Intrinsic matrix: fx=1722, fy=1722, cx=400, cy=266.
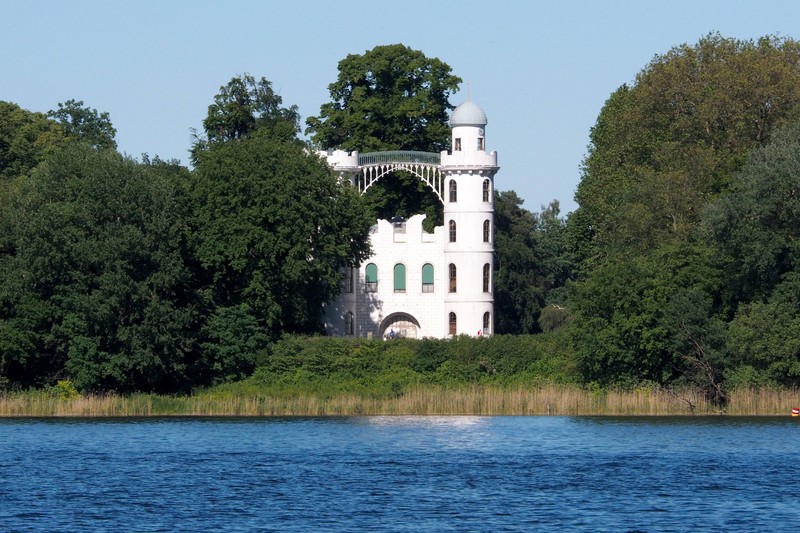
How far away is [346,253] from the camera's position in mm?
73250

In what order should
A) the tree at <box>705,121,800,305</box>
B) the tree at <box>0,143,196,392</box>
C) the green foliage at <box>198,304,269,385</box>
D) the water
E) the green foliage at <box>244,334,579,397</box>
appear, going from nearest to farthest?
1. the water
2. the tree at <box>705,121,800,305</box>
3. the tree at <box>0,143,196,392</box>
4. the green foliage at <box>244,334,579,397</box>
5. the green foliage at <box>198,304,269,385</box>

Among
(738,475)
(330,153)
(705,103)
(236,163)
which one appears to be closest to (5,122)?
(330,153)

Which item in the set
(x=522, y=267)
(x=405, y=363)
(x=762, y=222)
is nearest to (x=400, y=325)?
(x=522, y=267)

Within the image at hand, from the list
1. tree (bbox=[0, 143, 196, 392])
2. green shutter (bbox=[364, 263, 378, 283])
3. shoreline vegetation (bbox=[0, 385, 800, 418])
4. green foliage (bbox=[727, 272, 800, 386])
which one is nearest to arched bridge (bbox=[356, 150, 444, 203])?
green shutter (bbox=[364, 263, 378, 283])

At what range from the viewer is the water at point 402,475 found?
33.7 meters

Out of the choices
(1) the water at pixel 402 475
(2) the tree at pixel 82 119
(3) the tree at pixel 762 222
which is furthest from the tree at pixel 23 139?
(3) the tree at pixel 762 222

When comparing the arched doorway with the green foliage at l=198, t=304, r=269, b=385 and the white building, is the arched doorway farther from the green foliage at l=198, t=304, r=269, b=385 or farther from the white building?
the green foliage at l=198, t=304, r=269, b=385

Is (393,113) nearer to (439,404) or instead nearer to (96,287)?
(96,287)

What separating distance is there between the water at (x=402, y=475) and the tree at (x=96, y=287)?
6.30 metres

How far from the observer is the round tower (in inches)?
3310

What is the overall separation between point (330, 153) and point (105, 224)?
22935mm

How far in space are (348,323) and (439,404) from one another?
27504mm

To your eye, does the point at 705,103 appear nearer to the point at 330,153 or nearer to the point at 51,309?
the point at 330,153

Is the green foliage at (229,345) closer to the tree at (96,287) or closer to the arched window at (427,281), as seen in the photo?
the tree at (96,287)
